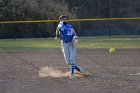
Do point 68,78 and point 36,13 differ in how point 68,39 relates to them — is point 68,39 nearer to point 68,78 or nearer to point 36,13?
point 68,78

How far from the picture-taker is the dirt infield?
1104 centimetres

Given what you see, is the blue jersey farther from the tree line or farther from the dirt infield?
the tree line

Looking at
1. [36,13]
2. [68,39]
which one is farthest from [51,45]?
[68,39]

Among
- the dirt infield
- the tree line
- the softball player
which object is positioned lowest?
the tree line

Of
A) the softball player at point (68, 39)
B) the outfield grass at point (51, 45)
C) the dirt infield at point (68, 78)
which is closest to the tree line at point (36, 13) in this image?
the outfield grass at point (51, 45)

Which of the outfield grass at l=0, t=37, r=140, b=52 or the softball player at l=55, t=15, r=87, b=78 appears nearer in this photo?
the softball player at l=55, t=15, r=87, b=78

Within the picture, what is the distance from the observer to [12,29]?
4016cm

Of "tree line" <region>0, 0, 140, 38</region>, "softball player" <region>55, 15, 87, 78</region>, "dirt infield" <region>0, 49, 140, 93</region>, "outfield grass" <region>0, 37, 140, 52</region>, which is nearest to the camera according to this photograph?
"dirt infield" <region>0, 49, 140, 93</region>

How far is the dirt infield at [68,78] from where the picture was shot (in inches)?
435

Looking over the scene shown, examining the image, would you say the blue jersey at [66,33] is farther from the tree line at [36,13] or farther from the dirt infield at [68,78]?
the tree line at [36,13]

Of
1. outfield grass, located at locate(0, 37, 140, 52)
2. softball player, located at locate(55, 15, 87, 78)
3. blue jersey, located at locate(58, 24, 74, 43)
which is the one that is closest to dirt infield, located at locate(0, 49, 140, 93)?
softball player, located at locate(55, 15, 87, 78)

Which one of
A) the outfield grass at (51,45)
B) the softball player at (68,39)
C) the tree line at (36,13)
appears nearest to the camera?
the softball player at (68,39)

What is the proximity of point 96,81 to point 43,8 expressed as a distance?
36471mm

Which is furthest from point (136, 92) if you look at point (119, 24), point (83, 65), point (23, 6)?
point (119, 24)
